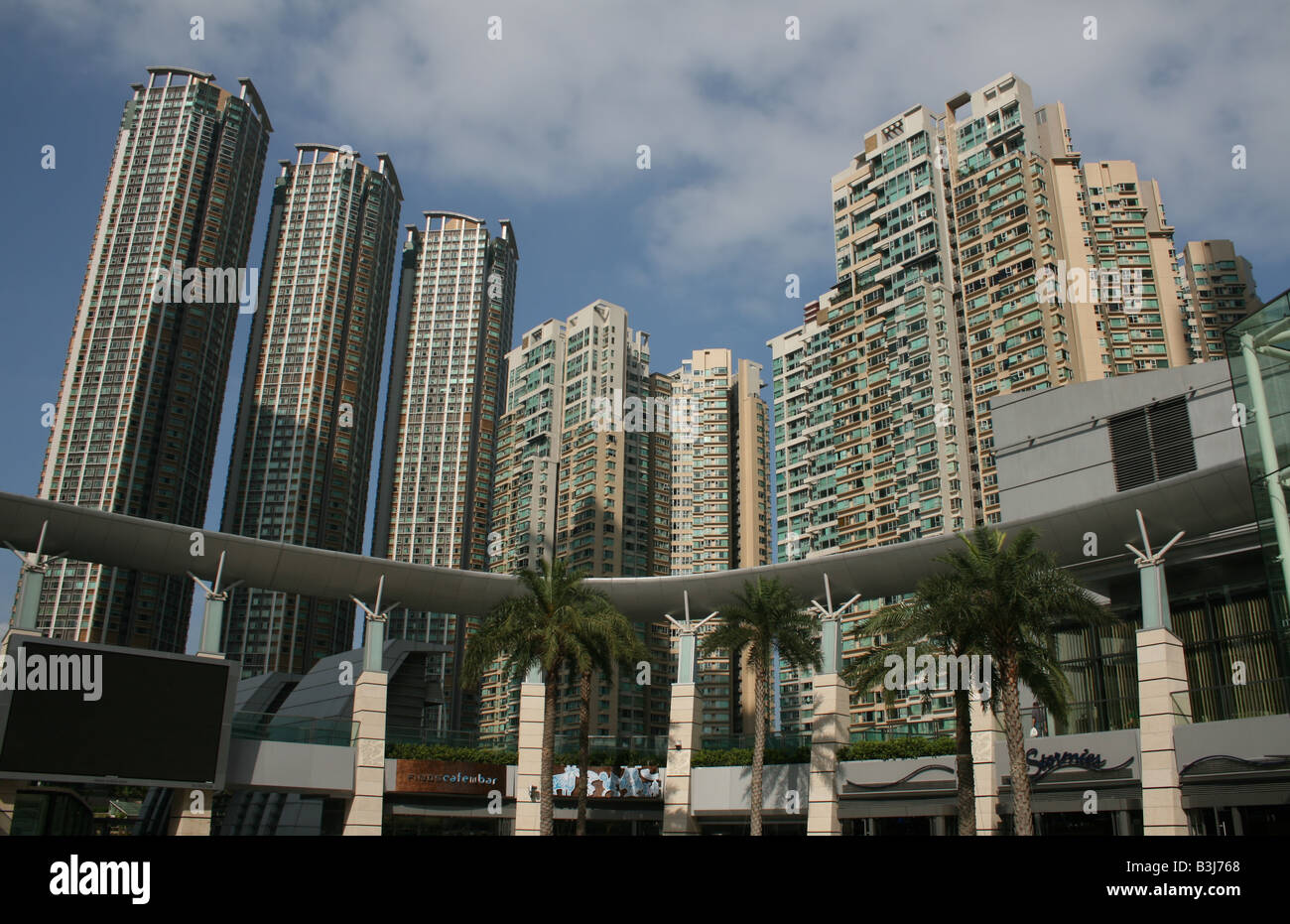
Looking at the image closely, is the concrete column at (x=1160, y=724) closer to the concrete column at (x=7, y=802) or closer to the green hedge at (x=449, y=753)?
the green hedge at (x=449, y=753)

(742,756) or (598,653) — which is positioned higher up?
(598,653)

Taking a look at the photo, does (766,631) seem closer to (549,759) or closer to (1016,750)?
(549,759)

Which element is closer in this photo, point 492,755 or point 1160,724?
point 1160,724

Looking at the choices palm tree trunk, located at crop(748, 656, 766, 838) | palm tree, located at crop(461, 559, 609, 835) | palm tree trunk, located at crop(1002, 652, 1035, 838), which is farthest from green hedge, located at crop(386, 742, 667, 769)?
palm tree trunk, located at crop(1002, 652, 1035, 838)

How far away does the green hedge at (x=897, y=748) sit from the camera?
38000 millimetres

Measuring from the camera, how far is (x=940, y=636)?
105ft

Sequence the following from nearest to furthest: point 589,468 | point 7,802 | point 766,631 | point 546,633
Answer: point 7,802
point 546,633
point 766,631
point 589,468

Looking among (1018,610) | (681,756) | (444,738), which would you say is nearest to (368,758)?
(444,738)

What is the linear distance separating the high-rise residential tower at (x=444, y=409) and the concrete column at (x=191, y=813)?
3755 inches

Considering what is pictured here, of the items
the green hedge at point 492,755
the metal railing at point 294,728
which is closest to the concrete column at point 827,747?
the green hedge at point 492,755

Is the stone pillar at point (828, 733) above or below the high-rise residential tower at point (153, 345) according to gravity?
below

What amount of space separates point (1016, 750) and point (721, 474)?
10451cm
